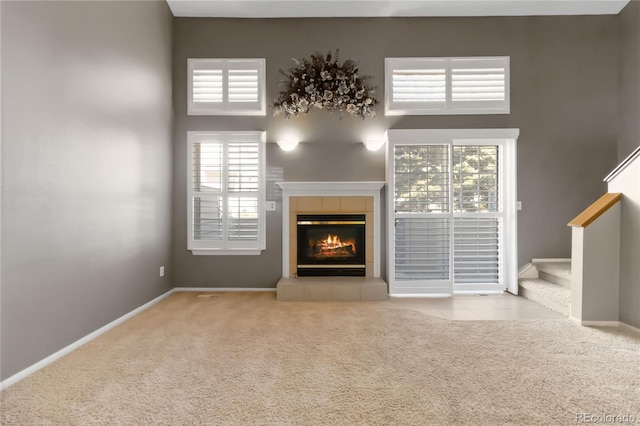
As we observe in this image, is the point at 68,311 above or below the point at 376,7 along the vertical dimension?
below

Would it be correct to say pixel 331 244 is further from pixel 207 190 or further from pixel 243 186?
pixel 207 190

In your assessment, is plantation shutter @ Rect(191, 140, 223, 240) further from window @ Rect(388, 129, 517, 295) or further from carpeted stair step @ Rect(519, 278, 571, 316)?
carpeted stair step @ Rect(519, 278, 571, 316)

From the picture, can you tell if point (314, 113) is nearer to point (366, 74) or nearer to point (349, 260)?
point (366, 74)

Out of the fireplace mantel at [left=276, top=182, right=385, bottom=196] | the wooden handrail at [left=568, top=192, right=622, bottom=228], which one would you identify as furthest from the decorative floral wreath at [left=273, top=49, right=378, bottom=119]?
the wooden handrail at [left=568, top=192, right=622, bottom=228]

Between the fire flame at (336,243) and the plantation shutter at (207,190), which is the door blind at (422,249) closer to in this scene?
the fire flame at (336,243)

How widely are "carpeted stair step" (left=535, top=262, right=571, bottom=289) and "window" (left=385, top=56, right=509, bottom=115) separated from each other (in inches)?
88.2

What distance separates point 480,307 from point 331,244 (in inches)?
81.1

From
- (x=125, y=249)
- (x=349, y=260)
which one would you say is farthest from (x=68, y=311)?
(x=349, y=260)

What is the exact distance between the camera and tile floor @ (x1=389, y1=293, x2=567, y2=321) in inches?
140

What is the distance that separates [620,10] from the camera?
14.8 feet

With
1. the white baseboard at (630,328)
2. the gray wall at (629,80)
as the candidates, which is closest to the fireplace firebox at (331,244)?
the white baseboard at (630,328)

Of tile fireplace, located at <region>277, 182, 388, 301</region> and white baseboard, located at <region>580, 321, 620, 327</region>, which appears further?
tile fireplace, located at <region>277, 182, 388, 301</region>

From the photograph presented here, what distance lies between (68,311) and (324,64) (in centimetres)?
390

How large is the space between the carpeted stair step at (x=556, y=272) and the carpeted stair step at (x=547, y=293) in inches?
2.3
